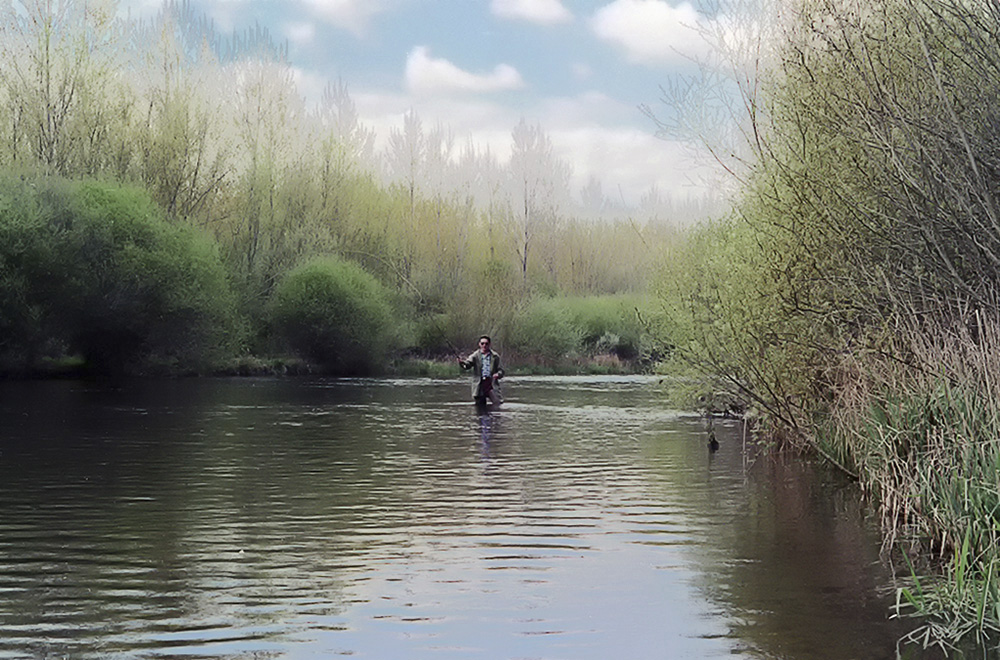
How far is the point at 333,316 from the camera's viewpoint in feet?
188

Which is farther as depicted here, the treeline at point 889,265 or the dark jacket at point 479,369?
the dark jacket at point 479,369

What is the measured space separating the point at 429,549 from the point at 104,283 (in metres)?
40.9

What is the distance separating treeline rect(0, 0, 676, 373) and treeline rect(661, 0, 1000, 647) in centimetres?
1838

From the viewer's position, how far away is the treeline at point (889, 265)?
34.7 ft

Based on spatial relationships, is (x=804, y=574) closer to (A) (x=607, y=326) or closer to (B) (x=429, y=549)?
(B) (x=429, y=549)

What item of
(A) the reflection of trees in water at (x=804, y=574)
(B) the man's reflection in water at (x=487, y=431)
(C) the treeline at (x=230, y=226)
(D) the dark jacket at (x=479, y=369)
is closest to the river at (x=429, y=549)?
(A) the reflection of trees in water at (x=804, y=574)

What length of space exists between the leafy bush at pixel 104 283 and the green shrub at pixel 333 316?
12.8 feet

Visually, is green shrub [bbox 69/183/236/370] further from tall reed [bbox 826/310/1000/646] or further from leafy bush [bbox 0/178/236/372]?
tall reed [bbox 826/310/1000/646]

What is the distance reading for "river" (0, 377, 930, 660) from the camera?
8.80m

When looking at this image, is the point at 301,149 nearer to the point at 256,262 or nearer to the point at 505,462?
the point at 256,262

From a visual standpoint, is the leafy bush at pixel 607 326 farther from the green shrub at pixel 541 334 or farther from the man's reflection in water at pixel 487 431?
the man's reflection in water at pixel 487 431

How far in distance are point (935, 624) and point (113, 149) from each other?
2042 inches

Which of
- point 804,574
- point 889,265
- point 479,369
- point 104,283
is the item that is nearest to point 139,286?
point 104,283

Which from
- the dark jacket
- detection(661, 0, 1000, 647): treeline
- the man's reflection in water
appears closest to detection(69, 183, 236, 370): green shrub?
the dark jacket
